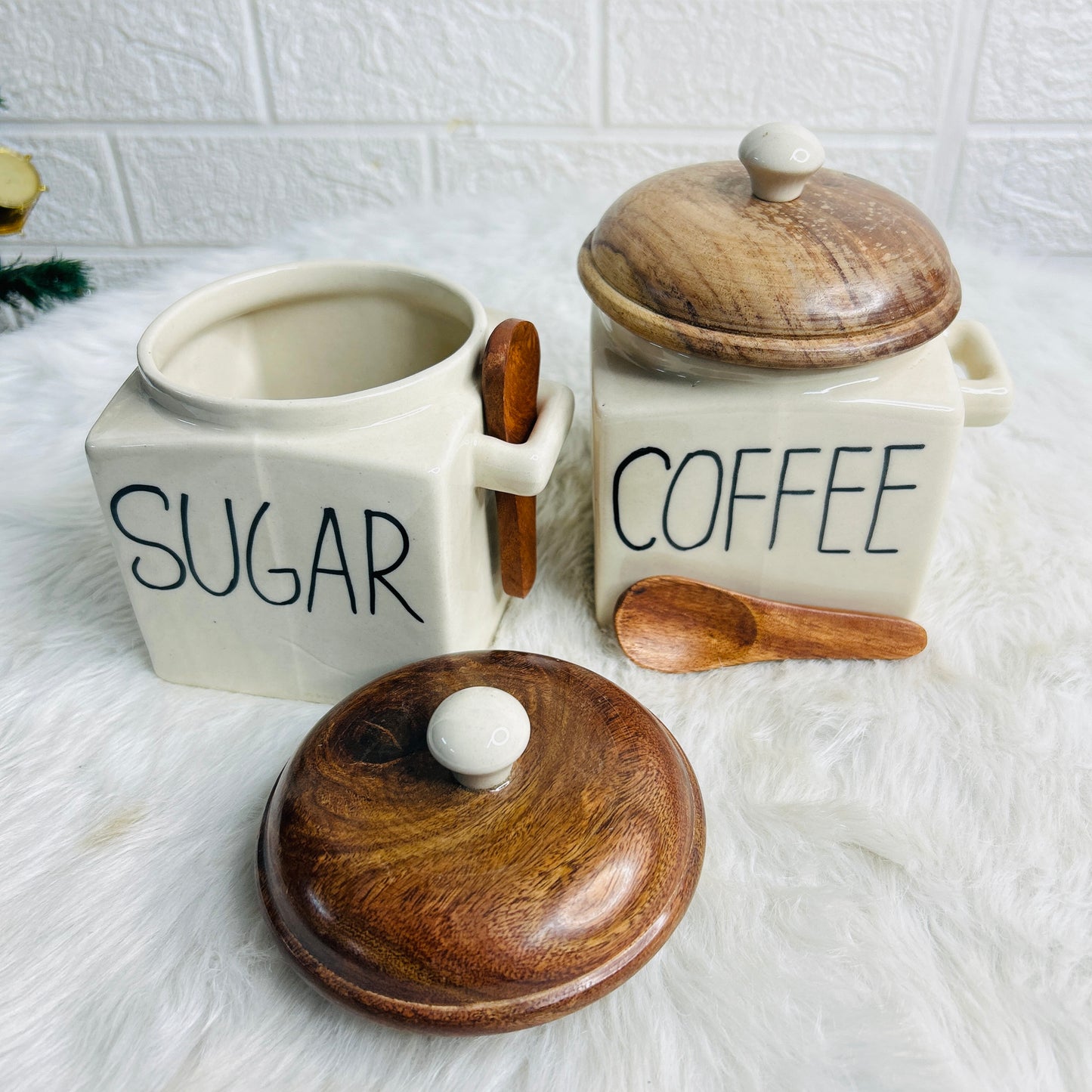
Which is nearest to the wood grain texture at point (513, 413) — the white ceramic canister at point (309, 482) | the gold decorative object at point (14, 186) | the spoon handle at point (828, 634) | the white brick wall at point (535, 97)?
the white ceramic canister at point (309, 482)

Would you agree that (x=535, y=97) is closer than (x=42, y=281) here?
No

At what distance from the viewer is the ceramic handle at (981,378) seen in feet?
1.68

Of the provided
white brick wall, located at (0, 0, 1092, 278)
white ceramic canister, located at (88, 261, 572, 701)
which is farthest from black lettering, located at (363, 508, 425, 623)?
white brick wall, located at (0, 0, 1092, 278)

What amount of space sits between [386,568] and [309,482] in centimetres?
5

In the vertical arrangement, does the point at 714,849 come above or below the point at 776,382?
below

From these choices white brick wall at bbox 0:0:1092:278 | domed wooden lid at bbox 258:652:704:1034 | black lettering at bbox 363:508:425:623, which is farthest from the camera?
white brick wall at bbox 0:0:1092:278

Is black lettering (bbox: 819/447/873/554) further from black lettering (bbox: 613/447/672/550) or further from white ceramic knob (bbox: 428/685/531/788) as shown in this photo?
white ceramic knob (bbox: 428/685/531/788)

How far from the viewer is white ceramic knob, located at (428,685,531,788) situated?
36 centimetres

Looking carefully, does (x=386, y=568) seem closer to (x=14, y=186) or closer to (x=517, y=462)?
(x=517, y=462)

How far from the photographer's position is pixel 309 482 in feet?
1.46

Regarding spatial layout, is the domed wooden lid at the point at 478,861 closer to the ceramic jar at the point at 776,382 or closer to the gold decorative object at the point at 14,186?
the ceramic jar at the point at 776,382

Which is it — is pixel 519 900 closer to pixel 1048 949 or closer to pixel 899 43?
pixel 1048 949

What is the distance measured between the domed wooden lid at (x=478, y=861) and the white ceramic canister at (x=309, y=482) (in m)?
0.07

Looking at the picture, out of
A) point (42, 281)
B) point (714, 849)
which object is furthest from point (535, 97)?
point (714, 849)
